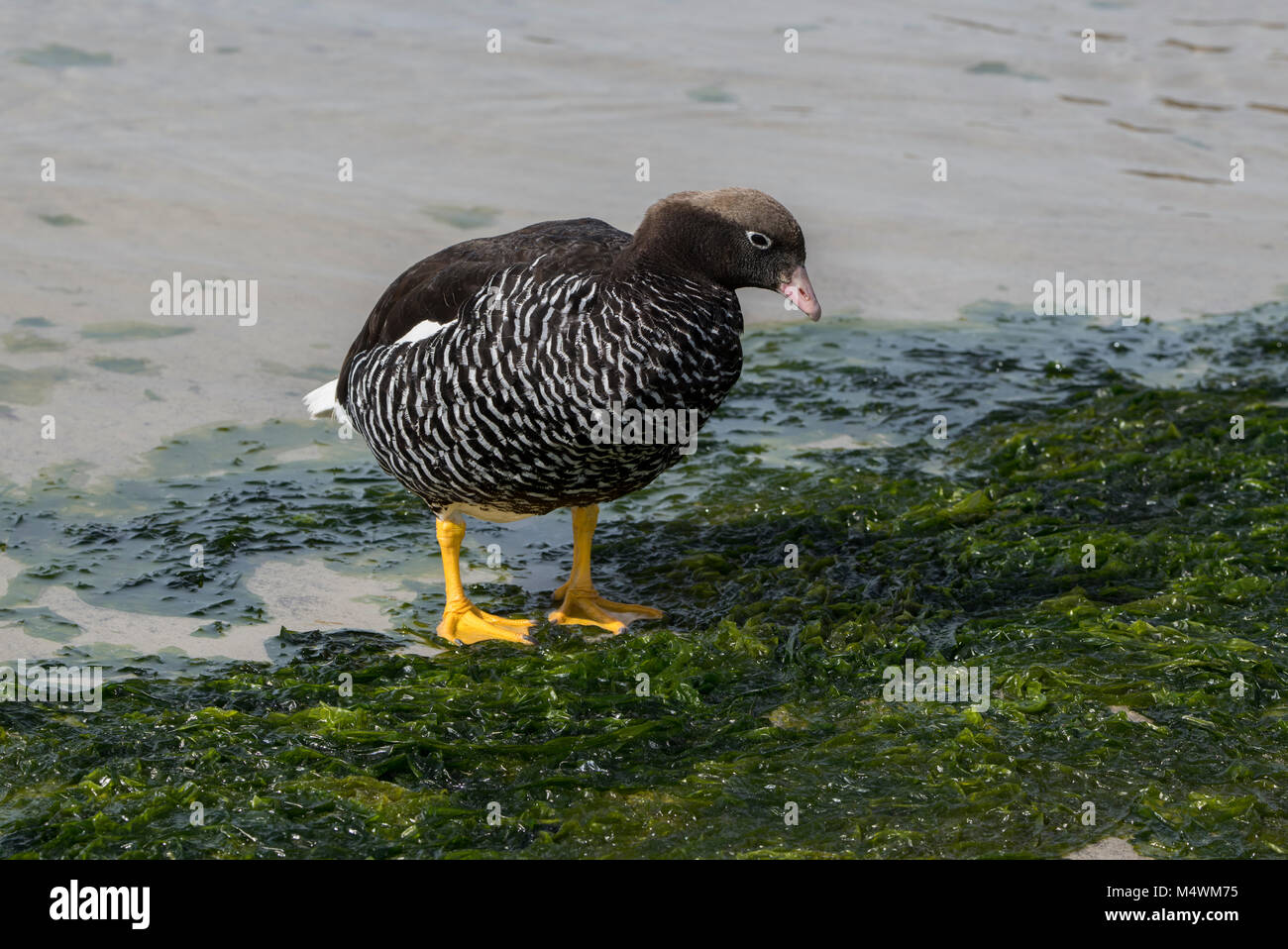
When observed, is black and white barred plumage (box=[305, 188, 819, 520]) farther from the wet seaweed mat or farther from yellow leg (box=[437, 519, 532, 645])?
the wet seaweed mat

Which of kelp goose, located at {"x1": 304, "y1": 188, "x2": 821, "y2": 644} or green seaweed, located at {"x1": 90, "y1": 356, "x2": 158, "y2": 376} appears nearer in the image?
kelp goose, located at {"x1": 304, "y1": 188, "x2": 821, "y2": 644}

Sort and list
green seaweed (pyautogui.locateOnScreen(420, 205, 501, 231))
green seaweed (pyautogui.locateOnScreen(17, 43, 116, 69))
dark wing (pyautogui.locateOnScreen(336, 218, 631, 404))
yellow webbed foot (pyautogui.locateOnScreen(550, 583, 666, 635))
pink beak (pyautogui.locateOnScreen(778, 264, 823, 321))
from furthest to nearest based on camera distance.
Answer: green seaweed (pyautogui.locateOnScreen(17, 43, 116, 69)) → green seaweed (pyautogui.locateOnScreen(420, 205, 501, 231)) → yellow webbed foot (pyautogui.locateOnScreen(550, 583, 666, 635)) → dark wing (pyautogui.locateOnScreen(336, 218, 631, 404)) → pink beak (pyautogui.locateOnScreen(778, 264, 823, 321))

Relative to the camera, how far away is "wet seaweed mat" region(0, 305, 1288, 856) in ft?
14.4

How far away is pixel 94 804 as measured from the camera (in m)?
4.37

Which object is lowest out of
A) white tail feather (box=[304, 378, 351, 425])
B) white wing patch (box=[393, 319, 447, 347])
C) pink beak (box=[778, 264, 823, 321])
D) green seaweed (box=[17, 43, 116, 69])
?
white tail feather (box=[304, 378, 351, 425])

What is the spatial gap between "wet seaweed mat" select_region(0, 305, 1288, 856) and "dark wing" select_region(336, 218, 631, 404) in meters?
1.37

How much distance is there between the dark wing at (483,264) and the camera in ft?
18.2

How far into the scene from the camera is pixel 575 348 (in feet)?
17.3

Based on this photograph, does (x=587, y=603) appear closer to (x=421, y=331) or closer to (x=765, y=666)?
(x=765, y=666)

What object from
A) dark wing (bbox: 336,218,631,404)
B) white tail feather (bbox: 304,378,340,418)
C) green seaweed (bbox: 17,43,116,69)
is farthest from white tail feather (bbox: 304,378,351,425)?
green seaweed (bbox: 17,43,116,69)

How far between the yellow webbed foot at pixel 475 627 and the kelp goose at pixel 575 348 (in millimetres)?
520

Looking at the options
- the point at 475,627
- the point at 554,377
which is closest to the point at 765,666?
the point at 475,627

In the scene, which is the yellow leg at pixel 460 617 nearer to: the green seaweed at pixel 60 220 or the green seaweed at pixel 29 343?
the green seaweed at pixel 29 343
